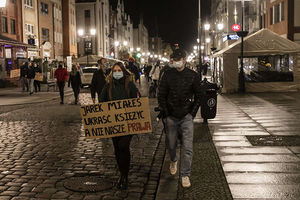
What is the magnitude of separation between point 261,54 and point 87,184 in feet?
61.0

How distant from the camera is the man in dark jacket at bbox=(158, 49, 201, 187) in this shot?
571cm

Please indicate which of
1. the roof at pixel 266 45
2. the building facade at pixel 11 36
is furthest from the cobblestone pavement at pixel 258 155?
the building facade at pixel 11 36

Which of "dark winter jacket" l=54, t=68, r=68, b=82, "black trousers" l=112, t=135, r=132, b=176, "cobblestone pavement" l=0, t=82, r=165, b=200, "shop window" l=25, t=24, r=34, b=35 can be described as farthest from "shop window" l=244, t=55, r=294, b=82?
"shop window" l=25, t=24, r=34, b=35

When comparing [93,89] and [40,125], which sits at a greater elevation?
[93,89]

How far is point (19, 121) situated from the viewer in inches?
512

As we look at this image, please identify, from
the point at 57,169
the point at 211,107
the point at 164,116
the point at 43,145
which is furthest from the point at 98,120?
the point at 211,107

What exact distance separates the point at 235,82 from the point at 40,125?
1409 cm

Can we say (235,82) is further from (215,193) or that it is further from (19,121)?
(215,193)

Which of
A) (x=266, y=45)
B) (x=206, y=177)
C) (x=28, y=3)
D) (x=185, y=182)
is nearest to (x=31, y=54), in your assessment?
(x=28, y=3)

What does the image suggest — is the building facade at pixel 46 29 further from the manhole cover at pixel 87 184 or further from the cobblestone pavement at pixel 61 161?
the manhole cover at pixel 87 184

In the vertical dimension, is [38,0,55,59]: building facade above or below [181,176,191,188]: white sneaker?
above

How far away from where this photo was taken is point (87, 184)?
19.5 feet

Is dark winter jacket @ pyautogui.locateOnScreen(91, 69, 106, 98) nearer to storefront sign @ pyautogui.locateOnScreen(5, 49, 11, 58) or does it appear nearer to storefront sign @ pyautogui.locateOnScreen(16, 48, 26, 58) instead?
storefront sign @ pyautogui.locateOnScreen(5, 49, 11, 58)

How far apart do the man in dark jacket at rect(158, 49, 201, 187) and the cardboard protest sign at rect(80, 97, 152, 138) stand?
302 mm
